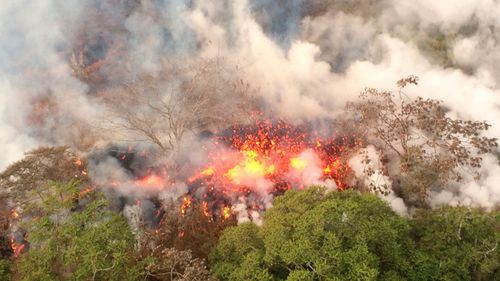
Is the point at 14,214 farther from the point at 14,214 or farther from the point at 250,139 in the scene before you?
the point at 250,139

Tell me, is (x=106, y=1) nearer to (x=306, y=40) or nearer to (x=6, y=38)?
(x=6, y=38)

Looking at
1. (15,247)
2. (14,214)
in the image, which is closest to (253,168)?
(14,214)

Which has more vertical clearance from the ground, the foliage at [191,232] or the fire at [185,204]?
the fire at [185,204]

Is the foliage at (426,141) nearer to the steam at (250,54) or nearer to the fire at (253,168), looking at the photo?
the fire at (253,168)

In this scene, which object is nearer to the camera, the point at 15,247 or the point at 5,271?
the point at 5,271

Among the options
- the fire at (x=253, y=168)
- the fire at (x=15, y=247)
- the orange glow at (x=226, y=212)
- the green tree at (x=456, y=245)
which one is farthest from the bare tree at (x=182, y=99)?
the green tree at (x=456, y=245)

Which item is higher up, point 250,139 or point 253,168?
point 250,139

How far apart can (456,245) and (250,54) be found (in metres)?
27.6

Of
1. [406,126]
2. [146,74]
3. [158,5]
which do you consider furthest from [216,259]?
[158,5]

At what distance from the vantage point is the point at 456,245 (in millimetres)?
20141

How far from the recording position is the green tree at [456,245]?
19.0 m

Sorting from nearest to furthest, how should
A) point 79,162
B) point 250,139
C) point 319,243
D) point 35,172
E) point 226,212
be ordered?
point 319,243 → point 35,172 → point 226,212 → point 79,162 → point 250,139

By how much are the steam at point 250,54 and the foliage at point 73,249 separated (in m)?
14.3

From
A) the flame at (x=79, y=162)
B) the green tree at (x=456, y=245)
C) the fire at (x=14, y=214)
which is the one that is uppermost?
the flame at (x=79, y=162)
